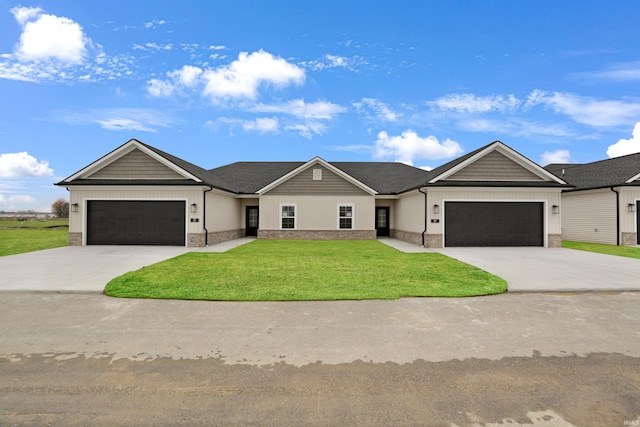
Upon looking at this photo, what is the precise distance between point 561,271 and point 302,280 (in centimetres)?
781

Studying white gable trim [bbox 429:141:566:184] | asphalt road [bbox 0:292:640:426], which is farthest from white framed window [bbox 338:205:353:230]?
asphalt road [bbox 0:292:640:426]

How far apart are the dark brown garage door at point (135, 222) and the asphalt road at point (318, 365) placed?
10.4 metres

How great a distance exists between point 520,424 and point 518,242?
16382 mm

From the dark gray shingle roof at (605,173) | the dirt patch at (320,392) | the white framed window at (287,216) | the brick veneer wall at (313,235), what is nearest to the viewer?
the dirt patch at (320,392)

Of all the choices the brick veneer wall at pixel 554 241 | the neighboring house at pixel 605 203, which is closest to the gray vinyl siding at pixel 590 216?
the neighboring house at pixel 605 203

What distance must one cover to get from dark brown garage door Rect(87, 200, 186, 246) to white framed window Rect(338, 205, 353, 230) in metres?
9.34

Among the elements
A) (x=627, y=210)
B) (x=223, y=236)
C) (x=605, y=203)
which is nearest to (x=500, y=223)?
(x=605, y=203)

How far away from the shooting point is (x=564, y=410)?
280 centimetres

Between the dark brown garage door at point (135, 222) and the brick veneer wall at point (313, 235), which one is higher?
the dark brown garage door at point (135, 222)

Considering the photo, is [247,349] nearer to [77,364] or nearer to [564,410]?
[77,364]

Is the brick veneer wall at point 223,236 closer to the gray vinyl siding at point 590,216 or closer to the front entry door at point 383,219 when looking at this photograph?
the front entry door at point 383,219

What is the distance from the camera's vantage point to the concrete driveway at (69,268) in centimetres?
727

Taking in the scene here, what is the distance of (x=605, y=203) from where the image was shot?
18.0m

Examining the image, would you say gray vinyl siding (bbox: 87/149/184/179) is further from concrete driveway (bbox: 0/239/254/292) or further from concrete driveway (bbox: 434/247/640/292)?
concrete driveway (bbox: 434/247/640/292)
